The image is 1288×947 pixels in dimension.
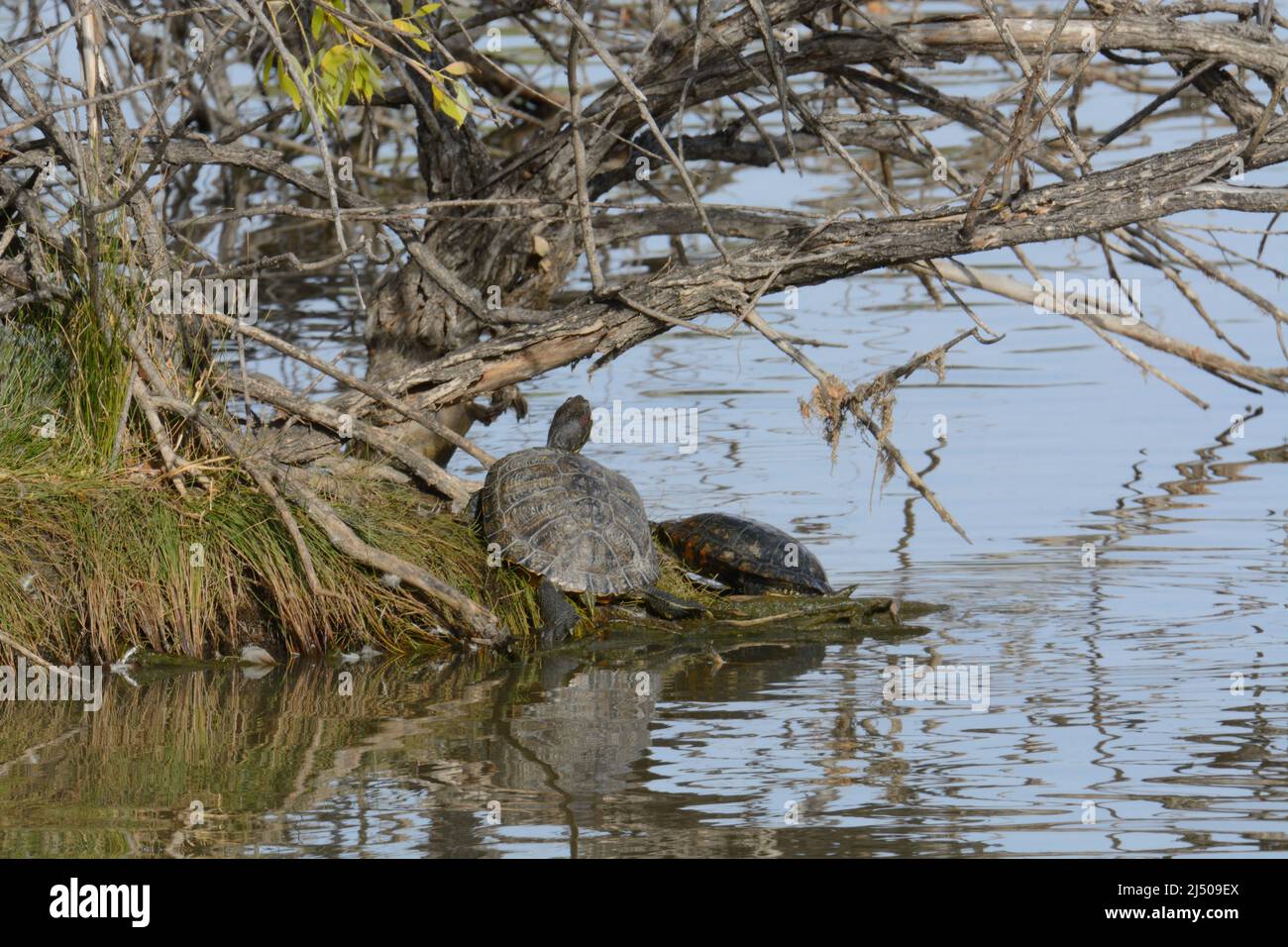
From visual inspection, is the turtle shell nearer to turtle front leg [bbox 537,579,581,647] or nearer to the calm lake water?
turtle front leg [bbox 537,579,581,647]

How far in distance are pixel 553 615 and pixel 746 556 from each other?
90 centimetres

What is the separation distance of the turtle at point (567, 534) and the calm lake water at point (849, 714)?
383 mm

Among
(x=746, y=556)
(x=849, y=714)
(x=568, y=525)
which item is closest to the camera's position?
(x=849, y=714)

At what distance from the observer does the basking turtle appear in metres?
7.44

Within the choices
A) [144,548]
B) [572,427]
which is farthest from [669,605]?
[144,548]

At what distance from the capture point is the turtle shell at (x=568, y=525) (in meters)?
7.19

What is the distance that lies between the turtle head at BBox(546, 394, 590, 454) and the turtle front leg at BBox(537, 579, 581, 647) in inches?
40.4

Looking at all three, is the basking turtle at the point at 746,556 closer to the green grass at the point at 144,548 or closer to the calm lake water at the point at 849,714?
the calm lake water at the point at 849,714

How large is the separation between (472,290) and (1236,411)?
15.6 feet

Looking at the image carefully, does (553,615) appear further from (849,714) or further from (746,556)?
(849,714)

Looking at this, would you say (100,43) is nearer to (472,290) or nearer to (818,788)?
(472,290)

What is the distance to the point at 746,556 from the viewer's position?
7.53 meters

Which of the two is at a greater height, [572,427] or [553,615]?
[572,427]

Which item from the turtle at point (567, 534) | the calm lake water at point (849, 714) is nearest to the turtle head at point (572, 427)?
the turtle at point (567, 534)
